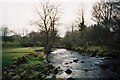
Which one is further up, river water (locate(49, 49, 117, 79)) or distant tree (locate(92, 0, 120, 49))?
distant tree (locate(92, 0, 120, 49))

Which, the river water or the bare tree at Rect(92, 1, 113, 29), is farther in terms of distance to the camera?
the bare tree at Rect(92, 1, 113, 29)

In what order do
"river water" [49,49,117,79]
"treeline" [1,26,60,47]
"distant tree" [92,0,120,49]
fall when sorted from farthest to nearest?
"treeline" [1,26,60,47] < "distant tree" [92,0,120,49] < "river water" [49,49,117,79]

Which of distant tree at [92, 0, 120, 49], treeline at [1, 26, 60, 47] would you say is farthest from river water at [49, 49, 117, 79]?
treeline at [1, 26, 60, 47]

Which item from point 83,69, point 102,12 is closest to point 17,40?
point 102,12

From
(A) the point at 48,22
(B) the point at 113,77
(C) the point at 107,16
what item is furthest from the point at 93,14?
(B) the point at 113,77

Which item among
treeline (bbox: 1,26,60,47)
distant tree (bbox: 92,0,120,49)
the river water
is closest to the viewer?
the river water

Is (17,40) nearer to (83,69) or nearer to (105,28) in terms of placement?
(105,28)

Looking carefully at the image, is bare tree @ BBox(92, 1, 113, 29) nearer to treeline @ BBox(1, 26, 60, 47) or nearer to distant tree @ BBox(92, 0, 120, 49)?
distant tree @ BBox(92, 0, 120, 49)

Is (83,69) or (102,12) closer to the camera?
(83,69)

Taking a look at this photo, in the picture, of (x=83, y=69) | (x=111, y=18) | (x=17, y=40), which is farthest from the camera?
(x=17, y=40)

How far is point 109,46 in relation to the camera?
2555 cm

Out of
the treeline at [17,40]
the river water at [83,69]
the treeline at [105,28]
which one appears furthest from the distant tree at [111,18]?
the treeline at [17,40]

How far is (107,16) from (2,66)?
21880 mm

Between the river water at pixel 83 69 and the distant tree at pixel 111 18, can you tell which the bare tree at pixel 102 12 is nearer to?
the distant tree at pixel 111 18
